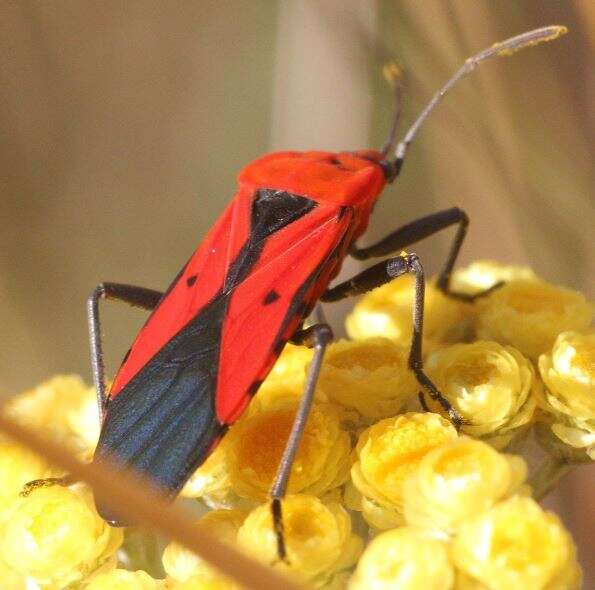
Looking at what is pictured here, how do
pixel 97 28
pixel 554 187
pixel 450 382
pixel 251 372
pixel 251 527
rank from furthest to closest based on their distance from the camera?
pixel 97 28, pixel 554 187, pixel 450 382, pixel 251 372, pixel 251 527

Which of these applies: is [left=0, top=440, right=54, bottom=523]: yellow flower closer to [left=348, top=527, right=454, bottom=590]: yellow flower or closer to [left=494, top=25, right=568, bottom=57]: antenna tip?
[left=348, top=527, right=454, bottom=590]: yellow flower

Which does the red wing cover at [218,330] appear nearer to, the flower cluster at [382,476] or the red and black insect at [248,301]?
the red and black insect at [248,301]

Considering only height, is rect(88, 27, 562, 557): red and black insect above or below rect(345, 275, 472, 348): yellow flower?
above

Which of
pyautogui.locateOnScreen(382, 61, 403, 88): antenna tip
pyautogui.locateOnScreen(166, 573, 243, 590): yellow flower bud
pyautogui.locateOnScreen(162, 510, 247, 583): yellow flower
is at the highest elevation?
pyautogui.locateOnScreen(382, 61, 403, 88): antenna tip

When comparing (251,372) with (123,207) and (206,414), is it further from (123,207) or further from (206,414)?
(123,207)

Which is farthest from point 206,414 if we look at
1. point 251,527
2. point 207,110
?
point 207,110

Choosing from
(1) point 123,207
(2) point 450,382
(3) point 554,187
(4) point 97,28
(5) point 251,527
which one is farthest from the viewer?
(1) point 123,207

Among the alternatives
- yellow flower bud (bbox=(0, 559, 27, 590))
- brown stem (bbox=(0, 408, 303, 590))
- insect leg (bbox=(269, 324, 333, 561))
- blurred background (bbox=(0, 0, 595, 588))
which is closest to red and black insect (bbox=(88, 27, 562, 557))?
insect leg (bbox=(269, 324, 333, 561))
